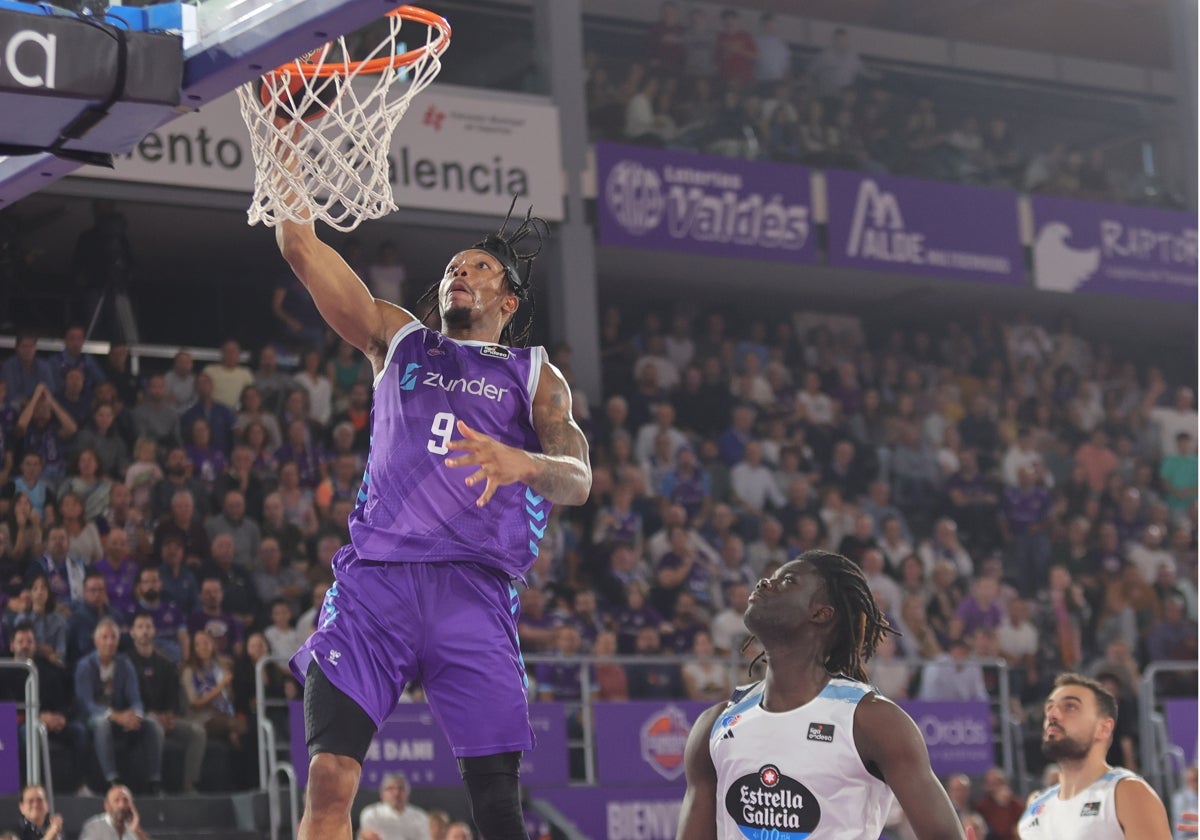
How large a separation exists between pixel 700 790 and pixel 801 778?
0.31 m

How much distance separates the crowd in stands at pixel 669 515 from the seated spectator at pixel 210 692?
15 mm

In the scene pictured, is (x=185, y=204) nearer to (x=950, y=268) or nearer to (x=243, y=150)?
(x=243, y=150)

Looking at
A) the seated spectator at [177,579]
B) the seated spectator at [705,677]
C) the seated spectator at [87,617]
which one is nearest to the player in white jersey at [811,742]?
the seated spectator at [87,617]

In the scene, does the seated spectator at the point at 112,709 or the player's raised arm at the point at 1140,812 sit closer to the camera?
the player's raised arm at the point at 1140,812

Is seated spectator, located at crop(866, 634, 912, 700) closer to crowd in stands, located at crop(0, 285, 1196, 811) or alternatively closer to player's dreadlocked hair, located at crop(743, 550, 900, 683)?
crowd in stands, located at crop(0, 285, 1196, 811)

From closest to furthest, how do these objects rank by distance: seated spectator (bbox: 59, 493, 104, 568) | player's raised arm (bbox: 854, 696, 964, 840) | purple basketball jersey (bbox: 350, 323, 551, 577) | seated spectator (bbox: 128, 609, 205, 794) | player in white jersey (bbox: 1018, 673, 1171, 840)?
player's raised arm (bbox: 854, 696, 964, 840) < purple basketball jersey (bbox: 350, 323, 551, 577) < player in white jersey (bbox: 1018, 673, 1171, 840) < seated spectator (bbox: 128, 609, 205, 794) < seated spectator (bbox: 59, 493, 104, 568)

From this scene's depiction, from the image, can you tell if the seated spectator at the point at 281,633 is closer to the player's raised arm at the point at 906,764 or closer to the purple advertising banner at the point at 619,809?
the purple advertising banner at the point at 619,809

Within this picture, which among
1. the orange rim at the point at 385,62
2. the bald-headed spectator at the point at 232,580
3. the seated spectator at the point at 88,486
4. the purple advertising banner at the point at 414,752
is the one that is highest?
the orange rim at the point at 385,62

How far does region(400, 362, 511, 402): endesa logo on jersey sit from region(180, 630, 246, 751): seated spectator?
579 centimetres

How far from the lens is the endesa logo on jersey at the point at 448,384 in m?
4.97

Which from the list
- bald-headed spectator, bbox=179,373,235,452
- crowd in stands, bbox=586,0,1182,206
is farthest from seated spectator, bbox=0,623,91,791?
crowd in stands, bbox=586,0,1182,206

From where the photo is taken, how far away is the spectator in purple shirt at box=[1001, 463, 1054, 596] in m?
15.8

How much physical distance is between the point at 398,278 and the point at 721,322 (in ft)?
12.2

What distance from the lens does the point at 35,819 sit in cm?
885
